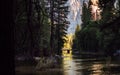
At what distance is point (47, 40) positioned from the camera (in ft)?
279

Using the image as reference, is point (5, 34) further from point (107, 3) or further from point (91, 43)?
point (91, 43)

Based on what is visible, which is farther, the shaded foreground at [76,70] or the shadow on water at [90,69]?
the shadow on water at [90,69]

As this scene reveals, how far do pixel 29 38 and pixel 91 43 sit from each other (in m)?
115

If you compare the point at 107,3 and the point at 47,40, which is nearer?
the point at 107,3

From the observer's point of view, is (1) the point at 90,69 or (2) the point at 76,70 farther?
(1) the point at 90,69

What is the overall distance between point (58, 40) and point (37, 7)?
9458 centimetres

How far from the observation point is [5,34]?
441cm

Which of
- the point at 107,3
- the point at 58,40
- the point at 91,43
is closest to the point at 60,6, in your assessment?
the point at 58,40

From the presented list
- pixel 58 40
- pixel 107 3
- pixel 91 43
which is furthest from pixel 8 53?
pixel 91 43

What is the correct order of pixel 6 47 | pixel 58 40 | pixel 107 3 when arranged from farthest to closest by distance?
pixel 58 40, pixel 107 3, pixel 6 47

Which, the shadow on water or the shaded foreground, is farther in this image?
the shadow on water

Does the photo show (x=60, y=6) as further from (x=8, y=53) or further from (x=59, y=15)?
(x=8, y=53)

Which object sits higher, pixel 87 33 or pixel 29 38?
pixel 29 38

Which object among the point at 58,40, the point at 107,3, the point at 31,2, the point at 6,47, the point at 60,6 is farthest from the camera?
the point at 58,40
